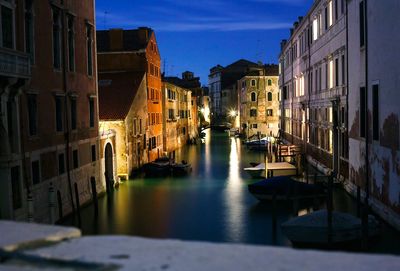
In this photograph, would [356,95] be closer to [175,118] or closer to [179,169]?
[179,169]

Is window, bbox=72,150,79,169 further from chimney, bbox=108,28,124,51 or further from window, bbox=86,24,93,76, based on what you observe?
chimney, bbox=108,28,124,51

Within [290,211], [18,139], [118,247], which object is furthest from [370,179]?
[118,247]

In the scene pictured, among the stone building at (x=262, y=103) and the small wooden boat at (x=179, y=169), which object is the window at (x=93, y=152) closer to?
the small wooden boat at (x=179, y=169)

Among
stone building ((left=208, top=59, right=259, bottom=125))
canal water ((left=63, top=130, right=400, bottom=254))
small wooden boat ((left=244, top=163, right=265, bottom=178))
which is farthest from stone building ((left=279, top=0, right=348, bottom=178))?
stone building ((left=208, top=59, right=259, bottom=125))

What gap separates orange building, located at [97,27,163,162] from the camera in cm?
3044

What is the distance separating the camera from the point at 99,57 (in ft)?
101

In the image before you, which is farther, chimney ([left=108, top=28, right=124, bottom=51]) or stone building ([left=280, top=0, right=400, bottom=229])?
chimney ([left=108, top=28, right=124, bottom=51])

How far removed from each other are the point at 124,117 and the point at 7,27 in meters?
12.9

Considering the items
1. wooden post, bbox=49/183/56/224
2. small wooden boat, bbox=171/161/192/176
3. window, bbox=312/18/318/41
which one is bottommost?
small wooden boat, bbox=171/161/192/176

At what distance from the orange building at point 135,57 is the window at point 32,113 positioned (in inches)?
629

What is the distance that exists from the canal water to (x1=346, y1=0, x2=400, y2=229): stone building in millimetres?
1177

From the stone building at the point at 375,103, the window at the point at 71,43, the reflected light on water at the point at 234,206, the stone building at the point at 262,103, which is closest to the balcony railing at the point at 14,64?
the window at the point at 71,43

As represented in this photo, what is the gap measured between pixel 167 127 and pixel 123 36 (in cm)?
886

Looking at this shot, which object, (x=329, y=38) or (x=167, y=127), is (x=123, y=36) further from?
(x=329, y=38)
